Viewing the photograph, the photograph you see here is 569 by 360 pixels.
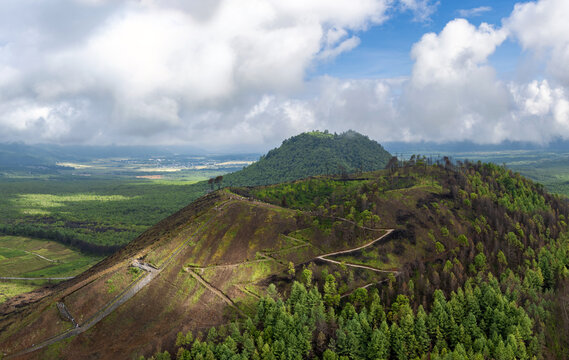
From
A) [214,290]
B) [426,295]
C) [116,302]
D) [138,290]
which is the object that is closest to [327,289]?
[426,295]

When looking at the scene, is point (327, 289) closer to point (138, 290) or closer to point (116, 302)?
point (138, 290)

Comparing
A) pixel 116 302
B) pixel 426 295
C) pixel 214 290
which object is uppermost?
pixel 214 290

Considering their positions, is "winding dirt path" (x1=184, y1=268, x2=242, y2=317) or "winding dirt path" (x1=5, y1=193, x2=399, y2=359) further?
"winding dirt path" (x1=184, y1=268, x2=242, y2=317)

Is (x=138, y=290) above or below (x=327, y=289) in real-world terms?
above

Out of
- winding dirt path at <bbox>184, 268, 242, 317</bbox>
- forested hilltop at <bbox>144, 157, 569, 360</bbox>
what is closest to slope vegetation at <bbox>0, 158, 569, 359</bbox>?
winding dirt path at <bbox>184, 268, 242, 317</bbox>

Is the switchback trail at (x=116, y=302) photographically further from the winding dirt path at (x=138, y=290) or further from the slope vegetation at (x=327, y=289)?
the slope vegetation at (x=327, y=289)

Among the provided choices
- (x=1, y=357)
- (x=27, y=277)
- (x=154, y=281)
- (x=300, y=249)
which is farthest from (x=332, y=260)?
(x=27, y=277)

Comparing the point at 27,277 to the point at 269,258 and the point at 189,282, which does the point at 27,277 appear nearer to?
the point at 189,282

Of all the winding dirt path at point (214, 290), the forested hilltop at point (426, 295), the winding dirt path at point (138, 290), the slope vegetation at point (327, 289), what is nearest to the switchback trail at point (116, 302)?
the winding dirt path at point (138, 290)

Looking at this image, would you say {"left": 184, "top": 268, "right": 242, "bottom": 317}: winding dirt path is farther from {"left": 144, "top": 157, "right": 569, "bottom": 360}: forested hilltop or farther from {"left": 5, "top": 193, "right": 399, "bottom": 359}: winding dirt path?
{"left": 144, "top": 157, "right": 569, "bottom": 360}: forested hilltop
